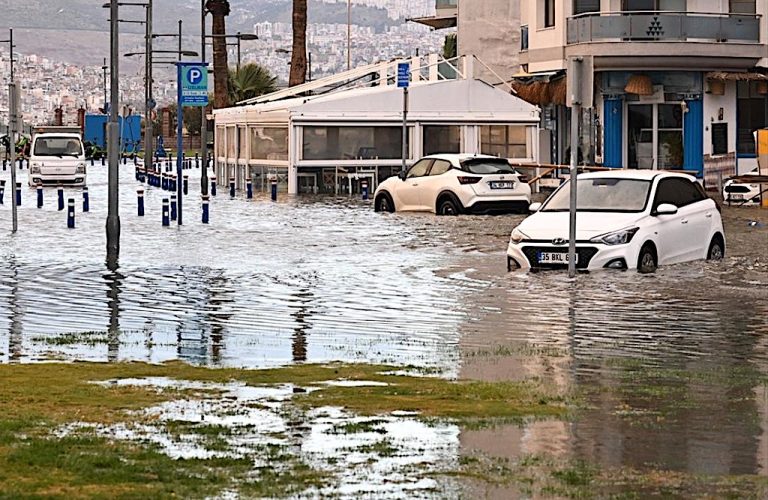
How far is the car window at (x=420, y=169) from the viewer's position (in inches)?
1563

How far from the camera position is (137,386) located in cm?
1176

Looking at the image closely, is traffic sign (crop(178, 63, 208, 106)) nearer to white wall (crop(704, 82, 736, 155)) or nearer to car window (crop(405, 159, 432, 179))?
car window (crop(405, 159, 432, 179))

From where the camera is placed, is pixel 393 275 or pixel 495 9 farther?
pixel 495 9

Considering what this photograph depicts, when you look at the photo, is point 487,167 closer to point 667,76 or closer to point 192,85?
point 192,85

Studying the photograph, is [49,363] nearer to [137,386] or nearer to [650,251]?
[137,386]

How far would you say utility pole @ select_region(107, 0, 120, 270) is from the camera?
25.1 meters

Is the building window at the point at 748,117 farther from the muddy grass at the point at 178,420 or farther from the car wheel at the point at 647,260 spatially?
the muddy grass at the point at 178,420

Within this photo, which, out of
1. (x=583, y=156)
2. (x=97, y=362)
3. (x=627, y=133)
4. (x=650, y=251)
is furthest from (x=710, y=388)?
(x=627, y=133)

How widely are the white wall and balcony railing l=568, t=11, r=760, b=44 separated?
77.3 inches

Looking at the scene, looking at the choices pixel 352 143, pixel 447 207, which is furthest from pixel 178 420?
pixel 352 143

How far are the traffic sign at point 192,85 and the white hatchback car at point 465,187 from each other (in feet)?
17.6

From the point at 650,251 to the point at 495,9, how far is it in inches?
2071

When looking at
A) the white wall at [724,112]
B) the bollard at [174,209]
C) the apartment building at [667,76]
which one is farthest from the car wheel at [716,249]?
the white wall at [724,112]

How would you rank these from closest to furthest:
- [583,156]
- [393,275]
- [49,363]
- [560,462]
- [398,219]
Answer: [560,462] < [49,363] < [393,275] < [398,219] < [583,156]
